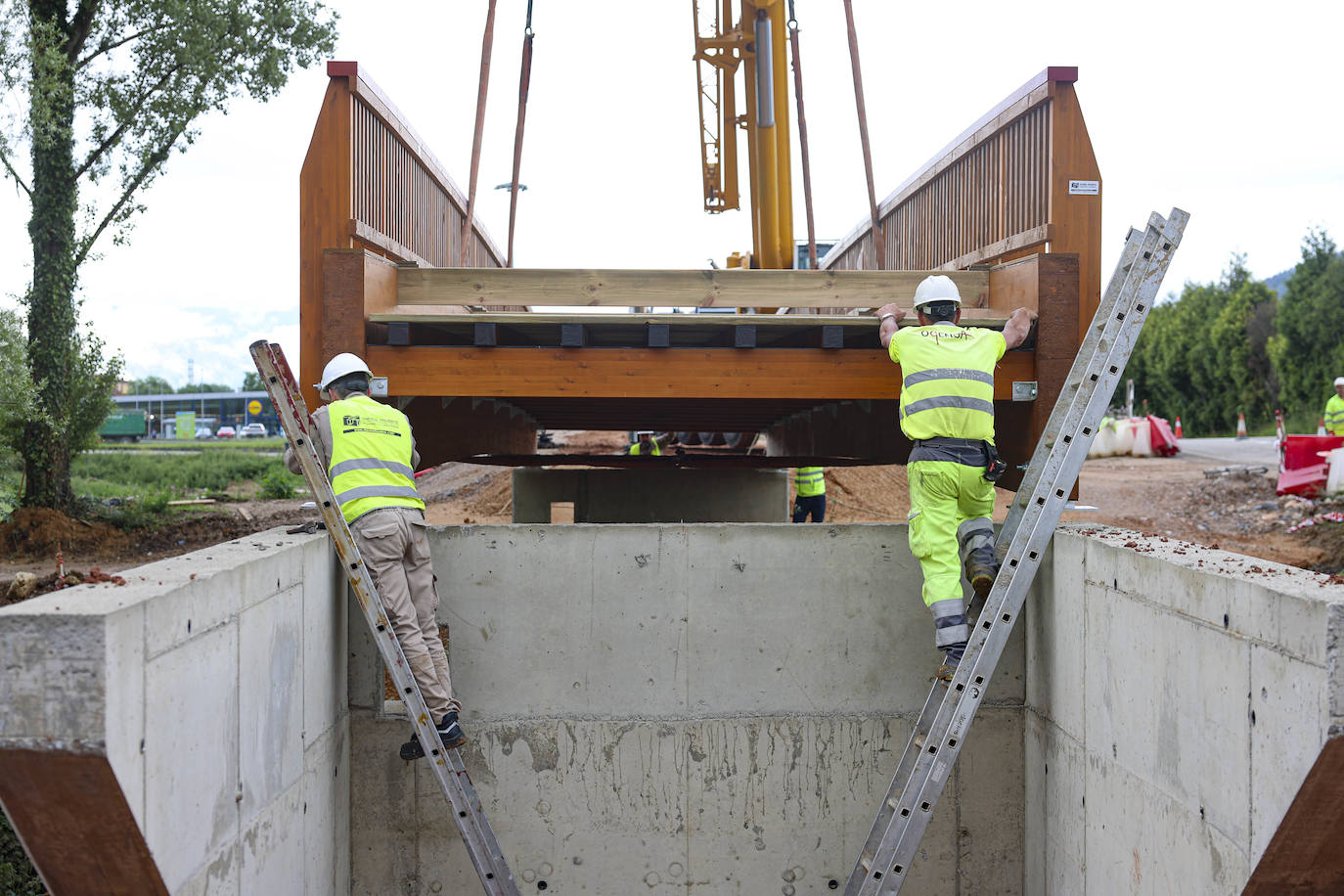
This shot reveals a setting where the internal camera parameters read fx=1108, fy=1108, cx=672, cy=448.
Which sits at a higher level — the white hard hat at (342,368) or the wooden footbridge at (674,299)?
the wooden footbridge at (674,299)

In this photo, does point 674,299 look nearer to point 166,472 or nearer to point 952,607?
point 952,607

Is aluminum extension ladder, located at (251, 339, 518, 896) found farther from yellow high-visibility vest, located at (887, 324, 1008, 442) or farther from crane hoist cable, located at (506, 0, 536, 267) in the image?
crane hoist cable, located at (506, 0, 536, 267)

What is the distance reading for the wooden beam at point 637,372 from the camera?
670 centimetres

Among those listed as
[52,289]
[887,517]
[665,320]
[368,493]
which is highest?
[52,289]

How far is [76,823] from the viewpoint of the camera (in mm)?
3264

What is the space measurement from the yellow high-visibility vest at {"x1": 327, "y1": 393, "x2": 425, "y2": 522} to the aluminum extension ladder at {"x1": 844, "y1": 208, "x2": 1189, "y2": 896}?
2583 mm

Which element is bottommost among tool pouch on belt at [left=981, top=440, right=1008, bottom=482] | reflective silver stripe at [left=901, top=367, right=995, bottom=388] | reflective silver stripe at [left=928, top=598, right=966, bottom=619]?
reflective silver stripe at [left=928, top=598, right=966, bottom=619]

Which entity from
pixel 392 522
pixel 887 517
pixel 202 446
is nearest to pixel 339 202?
pixel 392 522

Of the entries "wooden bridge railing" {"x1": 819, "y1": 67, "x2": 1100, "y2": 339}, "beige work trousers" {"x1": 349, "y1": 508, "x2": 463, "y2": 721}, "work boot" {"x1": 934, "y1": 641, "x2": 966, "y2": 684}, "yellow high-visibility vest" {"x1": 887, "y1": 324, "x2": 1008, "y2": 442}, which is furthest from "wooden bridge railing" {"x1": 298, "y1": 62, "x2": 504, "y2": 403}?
"wooden bridge railing" {"x1": 819, "y1": 67, "x2": 1100, "y2": 339}

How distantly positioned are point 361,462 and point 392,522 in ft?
1.08

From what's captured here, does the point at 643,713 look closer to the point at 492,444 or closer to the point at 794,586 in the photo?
the point at 794,586

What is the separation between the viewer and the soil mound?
1536 centimetres

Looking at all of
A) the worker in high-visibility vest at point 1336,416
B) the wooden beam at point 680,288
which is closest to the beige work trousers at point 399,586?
the wooden beam at point 680,288

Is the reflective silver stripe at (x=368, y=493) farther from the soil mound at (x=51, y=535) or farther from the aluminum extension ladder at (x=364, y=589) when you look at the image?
the soil mound at (x=51, y=535)
